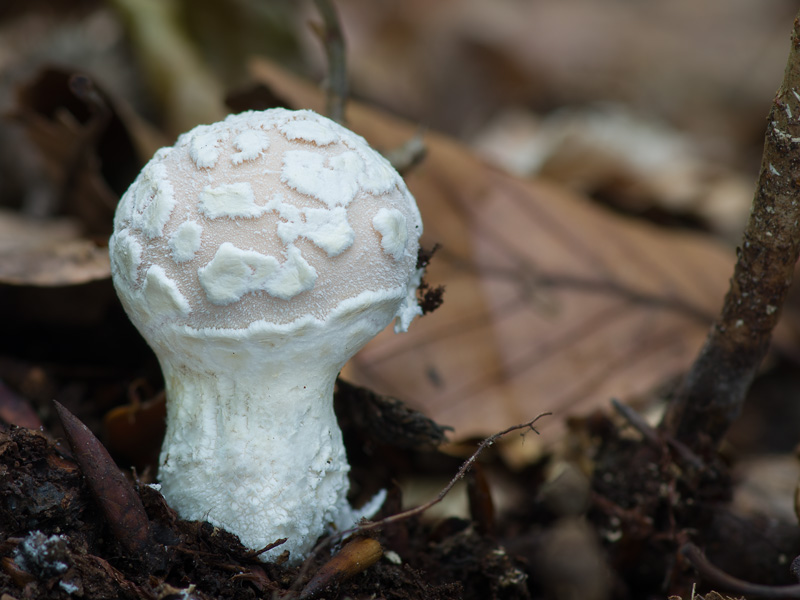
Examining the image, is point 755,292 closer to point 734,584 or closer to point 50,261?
point 734,584

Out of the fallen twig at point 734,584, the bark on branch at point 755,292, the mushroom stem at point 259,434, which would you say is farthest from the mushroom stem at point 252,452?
the bark on branch at point 755,292

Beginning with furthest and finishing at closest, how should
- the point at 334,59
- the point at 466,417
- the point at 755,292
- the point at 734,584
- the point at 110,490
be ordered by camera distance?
the point at 466,417 < the point at 334,59 < the point at 755,292 < the point at 110,490 < the point at 734,584

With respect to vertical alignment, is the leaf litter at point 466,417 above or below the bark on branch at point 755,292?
below

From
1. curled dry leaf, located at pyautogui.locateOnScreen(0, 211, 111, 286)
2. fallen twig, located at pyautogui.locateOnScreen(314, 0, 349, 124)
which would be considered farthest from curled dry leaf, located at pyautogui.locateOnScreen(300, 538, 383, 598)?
fallen twig, located at pyautogui.locateOnScreen(314, 0, 349, 124)

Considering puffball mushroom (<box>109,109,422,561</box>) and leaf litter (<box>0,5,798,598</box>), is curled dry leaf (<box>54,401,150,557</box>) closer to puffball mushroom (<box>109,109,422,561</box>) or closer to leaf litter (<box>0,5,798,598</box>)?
leaf litter (<box>0,5,798,598</box>)

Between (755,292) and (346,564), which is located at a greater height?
(755,292)

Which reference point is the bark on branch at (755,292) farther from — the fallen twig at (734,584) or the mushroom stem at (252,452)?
the mushroom stem at (252,452)

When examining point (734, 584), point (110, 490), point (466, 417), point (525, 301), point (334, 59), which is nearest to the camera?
point (734, 584)

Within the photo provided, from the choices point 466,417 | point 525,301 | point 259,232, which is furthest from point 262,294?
point 525,301
